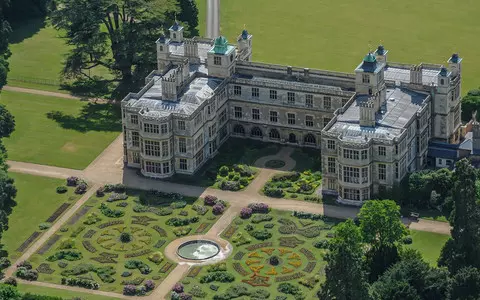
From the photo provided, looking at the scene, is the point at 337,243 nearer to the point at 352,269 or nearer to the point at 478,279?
the point at 352,269

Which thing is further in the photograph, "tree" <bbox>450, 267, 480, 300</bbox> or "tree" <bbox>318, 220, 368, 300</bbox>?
"tree" <bbox>450, 267, 480, 300</bbox>

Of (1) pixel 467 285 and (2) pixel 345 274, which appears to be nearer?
(2) pixel 345 274

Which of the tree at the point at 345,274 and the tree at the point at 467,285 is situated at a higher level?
the tree at the point at 345,274

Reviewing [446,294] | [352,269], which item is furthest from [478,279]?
[352,269]

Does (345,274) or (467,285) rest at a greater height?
(345,274)

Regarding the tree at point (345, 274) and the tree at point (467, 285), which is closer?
the tree at point (345, 274)

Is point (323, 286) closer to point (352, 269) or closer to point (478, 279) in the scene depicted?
point (352, 269)

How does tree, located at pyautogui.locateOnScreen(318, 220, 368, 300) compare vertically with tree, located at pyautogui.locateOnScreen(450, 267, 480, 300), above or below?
above

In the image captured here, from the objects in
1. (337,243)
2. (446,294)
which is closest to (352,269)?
(337,243)
